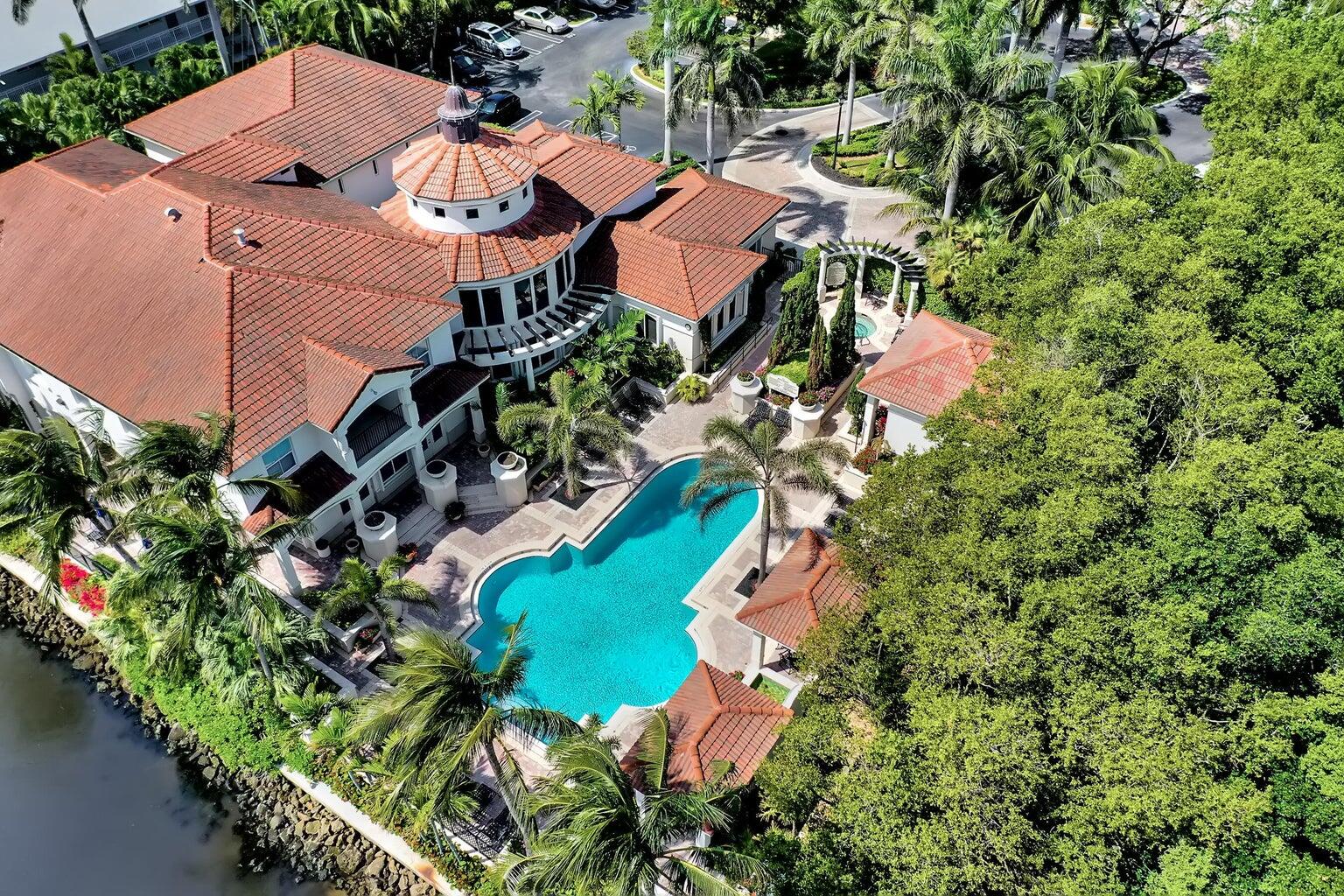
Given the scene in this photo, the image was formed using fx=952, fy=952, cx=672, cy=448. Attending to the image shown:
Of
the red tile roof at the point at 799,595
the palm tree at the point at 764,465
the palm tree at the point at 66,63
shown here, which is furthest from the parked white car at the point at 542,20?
the red tile roof at the point at 799,595

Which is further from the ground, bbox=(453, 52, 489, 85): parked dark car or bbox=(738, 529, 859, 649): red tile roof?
bbox=(453, 52, 489, 85): parked dark car

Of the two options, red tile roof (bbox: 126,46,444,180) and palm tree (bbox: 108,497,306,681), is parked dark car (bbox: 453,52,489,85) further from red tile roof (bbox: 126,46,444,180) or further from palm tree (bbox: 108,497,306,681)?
palm tree (bbox: 108,497,306,681)

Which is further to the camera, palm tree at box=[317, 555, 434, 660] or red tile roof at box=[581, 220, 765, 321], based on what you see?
red tile roof at box=[581, 220, 765, 321]

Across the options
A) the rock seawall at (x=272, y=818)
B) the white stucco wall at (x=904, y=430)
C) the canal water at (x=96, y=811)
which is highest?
the white stucco wall at (x=904, y=430)

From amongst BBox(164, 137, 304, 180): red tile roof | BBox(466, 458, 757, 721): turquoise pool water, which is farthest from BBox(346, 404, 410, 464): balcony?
BBox(164, 137, 304, 180): red tile roof

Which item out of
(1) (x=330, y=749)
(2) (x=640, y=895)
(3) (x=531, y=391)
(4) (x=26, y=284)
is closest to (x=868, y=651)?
(2) (x=640, y=895)

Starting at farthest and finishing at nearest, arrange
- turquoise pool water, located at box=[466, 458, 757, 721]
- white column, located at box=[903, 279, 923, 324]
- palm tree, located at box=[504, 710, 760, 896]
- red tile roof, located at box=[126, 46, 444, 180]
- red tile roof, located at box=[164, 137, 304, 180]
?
white column, located at box=[903, 279, 923, 324]
red tile roof, located at box=[126, 46, 444, 180]
red tile roof, located at box=[164, 137, 304, 180]
turquoise pool water, located at box=[466, 458, 757, 721]
palm tree, located at box=[504, 710, 760, 896]

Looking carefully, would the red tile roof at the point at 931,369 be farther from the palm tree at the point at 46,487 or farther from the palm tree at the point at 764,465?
the palm tree at the point at 46,487
